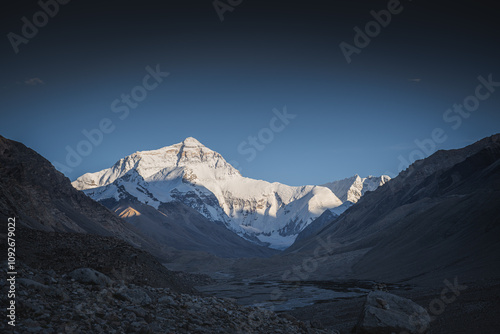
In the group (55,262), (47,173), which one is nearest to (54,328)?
(55,262)

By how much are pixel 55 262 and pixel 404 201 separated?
164 metres

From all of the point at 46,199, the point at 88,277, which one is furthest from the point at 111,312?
the point at 46,199

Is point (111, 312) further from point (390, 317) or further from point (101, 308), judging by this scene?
point (390, 317)

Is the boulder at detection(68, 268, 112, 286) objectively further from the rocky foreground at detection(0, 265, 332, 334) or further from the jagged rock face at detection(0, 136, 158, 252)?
the jagged rock face at detection(0, 136, 158, 252)

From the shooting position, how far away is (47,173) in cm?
13912

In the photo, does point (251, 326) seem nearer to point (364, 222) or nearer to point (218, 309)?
point (218, 309)

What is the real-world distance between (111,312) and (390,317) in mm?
14160

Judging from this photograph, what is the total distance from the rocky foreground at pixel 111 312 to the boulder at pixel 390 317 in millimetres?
3554

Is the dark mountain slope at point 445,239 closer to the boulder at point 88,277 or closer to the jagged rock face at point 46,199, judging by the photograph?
the boulder at point 88,277

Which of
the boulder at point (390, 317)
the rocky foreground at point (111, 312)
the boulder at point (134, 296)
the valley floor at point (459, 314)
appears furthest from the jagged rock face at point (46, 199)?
the boulder at point (390, 317)

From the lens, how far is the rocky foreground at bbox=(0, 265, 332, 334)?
1048 centimetres

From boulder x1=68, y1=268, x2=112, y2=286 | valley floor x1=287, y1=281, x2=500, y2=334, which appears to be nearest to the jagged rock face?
boulder x1=68, y1=268, x2=112, y2=286

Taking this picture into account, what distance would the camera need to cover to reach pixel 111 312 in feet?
40.1

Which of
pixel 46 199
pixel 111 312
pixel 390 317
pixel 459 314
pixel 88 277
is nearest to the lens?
pixel 111 312
